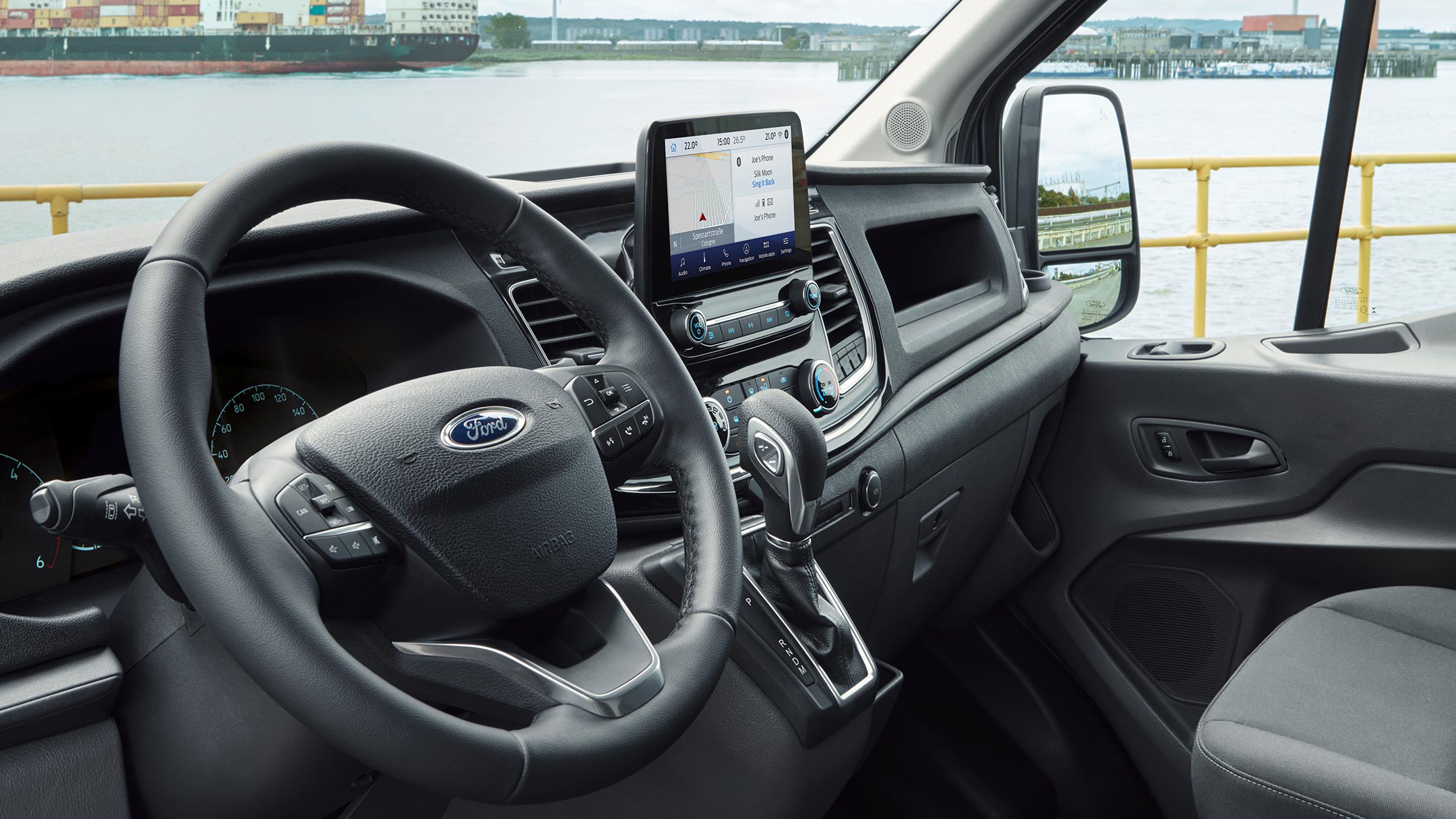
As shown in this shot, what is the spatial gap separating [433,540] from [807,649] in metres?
0.61

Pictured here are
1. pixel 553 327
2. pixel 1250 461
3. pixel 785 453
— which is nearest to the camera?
pixel 785 453

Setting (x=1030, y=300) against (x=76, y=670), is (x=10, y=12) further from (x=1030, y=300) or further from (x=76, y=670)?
(x=1030, y=300)

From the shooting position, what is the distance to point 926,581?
6.21 ft

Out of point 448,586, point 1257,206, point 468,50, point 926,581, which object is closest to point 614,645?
point 448,586

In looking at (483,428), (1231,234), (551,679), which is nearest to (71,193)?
(483,428)

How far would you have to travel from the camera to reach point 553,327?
49.2 inches

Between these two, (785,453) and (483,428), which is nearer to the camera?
(483,428)

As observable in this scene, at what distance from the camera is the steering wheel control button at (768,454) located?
1156mm

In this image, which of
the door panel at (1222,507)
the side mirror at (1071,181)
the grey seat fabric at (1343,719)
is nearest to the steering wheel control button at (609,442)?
the grey seat fabric at (1343,719)

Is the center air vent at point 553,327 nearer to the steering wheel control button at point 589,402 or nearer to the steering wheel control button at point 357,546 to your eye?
the steering wheel control button at point 589,402

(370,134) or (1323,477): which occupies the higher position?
(370,134)

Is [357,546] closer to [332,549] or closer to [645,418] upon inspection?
[332,549]

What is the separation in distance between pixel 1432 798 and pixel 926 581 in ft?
2.75

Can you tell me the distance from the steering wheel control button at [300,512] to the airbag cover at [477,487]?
0.03 m
